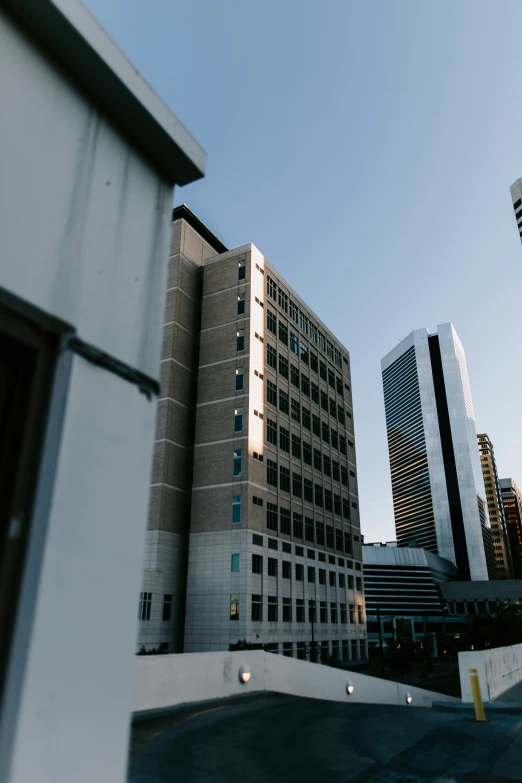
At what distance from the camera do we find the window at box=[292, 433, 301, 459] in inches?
2500

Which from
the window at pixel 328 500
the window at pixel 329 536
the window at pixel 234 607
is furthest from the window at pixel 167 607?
the window at pixel 328 500

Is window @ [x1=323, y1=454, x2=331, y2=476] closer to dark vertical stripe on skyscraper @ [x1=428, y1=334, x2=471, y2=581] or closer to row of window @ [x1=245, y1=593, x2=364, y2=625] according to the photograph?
row of window @ [x1=245, y1=593, x2=364, y2=625]

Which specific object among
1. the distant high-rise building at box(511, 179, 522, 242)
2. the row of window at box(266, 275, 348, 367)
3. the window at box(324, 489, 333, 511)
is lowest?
the window at box(324, 489, 333, 511)

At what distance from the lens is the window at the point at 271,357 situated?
202 ft

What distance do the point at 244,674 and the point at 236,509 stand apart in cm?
3727

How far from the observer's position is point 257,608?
50625 millimetres

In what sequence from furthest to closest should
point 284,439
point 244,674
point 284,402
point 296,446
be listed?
point 296,446 < point 284,402 < point 284,439 < point 244,674

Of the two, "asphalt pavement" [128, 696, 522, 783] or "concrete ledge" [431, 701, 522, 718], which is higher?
"asphalt pavement" [128, 696, 522, 783]

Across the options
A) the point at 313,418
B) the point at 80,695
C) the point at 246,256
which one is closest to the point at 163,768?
the point at 80,695

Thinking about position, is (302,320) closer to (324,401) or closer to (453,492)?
(324,401)

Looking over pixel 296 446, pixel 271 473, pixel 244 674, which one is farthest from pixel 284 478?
pixel 244 674

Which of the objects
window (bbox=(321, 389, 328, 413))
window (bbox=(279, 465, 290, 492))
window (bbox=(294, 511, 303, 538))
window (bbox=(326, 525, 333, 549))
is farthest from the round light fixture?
window (bbox=(321, 389, 328, 413))

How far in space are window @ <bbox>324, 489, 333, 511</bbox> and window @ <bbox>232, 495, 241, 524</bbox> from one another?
19638mm

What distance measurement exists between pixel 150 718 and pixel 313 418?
60042 mm
